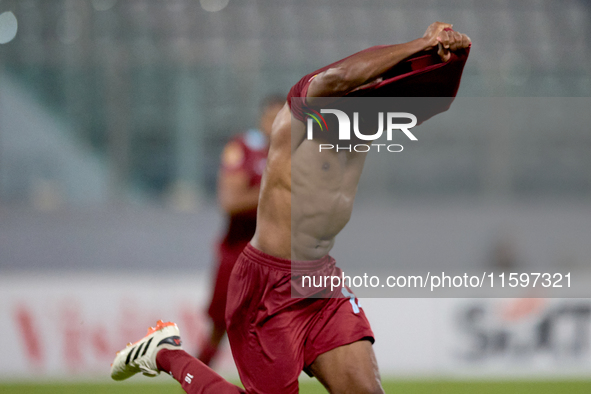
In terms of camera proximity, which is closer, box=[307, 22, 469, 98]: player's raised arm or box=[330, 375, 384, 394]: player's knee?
box=[307, 22, 469, 98]: player's raised arm

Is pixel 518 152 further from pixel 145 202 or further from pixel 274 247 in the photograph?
pixel 274 247

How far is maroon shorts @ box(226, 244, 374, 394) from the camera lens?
9.18 ft

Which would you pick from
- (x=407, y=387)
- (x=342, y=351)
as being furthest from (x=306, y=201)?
(x=407, y=387)

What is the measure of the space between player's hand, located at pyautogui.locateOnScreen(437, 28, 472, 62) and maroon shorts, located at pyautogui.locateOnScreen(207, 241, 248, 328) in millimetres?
2321

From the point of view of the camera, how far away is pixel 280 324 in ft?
9.23

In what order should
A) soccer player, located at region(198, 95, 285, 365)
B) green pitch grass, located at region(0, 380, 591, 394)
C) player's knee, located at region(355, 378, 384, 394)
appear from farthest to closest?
green pitch grass, located at region(0, 380, 591, 394) → soccer player, located at region(198, 95, 285, 365) → player's knee, located at region(355, 378, 384, 394)

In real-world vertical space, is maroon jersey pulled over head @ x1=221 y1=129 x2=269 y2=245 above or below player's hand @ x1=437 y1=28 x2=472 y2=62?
below

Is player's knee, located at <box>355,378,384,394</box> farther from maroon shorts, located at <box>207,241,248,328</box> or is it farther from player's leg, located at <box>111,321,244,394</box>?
maroon shorts, located at <box>207,241,248,328</box>

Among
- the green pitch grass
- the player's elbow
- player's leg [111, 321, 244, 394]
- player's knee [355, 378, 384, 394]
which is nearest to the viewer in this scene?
the player's elbow

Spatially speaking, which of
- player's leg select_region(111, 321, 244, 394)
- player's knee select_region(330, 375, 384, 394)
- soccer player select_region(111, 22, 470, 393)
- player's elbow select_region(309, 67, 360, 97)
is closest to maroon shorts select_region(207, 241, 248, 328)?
player's leg select_region(111, 321, 244, 394)

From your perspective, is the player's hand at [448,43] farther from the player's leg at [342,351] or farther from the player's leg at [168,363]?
the player's leg at [168,363]

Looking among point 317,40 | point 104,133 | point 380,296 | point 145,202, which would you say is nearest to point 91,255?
point 145,202

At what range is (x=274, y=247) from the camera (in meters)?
2.87

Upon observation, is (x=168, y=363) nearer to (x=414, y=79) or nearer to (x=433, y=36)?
(x=414, y=79)
